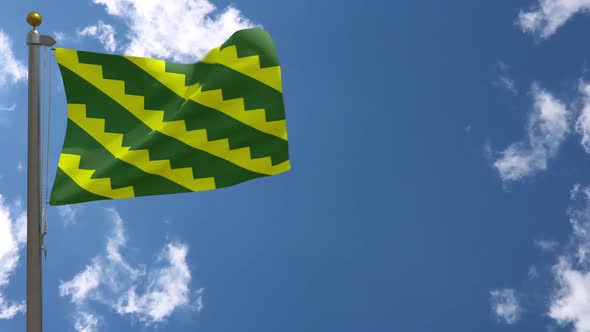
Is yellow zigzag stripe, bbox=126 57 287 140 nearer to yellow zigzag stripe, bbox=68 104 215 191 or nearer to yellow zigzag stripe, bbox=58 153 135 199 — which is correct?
yellow zigzag stripe, bbox=68 104 215 191

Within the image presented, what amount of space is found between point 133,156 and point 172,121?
68 cm

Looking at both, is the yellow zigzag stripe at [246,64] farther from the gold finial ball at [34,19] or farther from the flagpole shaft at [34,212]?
the flagpole shaft at [34,212]

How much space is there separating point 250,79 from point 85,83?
6.77ft

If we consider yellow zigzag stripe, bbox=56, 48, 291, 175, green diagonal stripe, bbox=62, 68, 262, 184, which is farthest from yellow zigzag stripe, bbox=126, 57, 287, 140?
green diagonal stripe, bbox=62, 68, 262, 184

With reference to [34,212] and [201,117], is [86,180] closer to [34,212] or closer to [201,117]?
[34,212]

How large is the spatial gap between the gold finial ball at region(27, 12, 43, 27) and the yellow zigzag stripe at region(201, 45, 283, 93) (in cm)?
213

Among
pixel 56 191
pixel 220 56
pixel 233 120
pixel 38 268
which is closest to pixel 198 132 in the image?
pixel 233 120

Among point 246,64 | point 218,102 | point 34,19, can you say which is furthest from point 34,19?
point 246,64

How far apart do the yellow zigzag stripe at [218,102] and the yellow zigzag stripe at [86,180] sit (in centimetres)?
149

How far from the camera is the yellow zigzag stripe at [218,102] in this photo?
8773mm

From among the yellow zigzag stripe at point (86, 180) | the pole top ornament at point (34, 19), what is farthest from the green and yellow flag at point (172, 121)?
the pole top ornament at point (34, 19)

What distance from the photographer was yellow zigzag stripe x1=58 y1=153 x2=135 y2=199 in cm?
797

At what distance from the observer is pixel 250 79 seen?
895 centimetres

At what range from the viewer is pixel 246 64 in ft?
29.5
